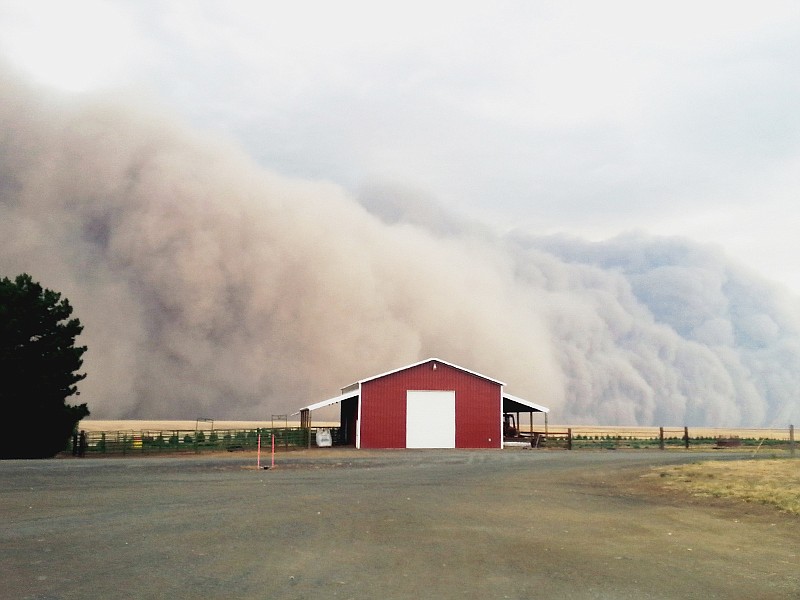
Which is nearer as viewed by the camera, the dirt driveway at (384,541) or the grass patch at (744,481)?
the dirt driveway at (384,541)

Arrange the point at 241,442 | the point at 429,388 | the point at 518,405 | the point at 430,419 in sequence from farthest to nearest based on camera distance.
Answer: the point at 518,405
the point at 429,388
the point at 430,419
the point at 241,442

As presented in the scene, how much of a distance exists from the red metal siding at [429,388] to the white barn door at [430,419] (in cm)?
25

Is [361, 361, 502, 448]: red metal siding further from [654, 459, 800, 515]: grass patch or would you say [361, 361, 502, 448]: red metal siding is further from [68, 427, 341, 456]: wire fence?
[654, 459, 800, 515]: grass patch

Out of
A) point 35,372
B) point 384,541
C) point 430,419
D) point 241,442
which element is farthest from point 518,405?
point 384,541

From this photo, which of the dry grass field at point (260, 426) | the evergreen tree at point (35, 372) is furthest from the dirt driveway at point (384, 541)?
the dry grass field at point (260, 426)

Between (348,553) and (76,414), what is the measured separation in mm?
27464

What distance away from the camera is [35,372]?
104 feet

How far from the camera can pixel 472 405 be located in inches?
1495

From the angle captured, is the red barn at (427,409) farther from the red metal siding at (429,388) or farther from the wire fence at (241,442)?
the wire fence at (241,442)

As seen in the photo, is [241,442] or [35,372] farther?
[241,442]

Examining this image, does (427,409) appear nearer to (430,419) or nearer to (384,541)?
(430,419)

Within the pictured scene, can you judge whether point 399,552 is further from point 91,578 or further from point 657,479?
point 657,479

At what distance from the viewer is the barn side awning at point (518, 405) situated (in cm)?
3844

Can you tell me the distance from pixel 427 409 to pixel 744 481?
21.7 meters
